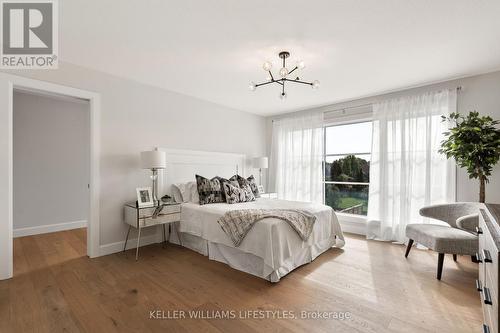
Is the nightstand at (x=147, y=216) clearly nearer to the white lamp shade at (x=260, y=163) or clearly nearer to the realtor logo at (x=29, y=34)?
the realtor logo at (x=29, y=34)

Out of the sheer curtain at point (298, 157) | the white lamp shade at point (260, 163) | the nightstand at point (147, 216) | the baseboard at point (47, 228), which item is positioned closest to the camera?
the nightstand at point (147, 216)

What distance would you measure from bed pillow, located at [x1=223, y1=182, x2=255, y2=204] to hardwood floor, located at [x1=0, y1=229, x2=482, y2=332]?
986mm

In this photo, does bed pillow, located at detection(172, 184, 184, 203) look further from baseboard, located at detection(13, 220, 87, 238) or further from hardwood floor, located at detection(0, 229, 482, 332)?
baseboard, located at detection(13, 220, 87, 238)

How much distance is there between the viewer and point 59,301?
2.10 m

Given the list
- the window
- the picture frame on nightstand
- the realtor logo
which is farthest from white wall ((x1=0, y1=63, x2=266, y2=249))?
the window

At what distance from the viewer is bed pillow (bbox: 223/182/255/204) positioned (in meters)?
3.71

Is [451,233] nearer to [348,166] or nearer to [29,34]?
[348,166]

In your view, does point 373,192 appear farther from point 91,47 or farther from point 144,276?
point 91,47

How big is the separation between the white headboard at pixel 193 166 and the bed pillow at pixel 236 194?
2.59 feet

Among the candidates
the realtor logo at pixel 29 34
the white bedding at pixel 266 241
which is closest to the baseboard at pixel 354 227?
the white bedding at pixel 266 241

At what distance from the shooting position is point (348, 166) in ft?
15.5

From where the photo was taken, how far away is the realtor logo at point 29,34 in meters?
2.02

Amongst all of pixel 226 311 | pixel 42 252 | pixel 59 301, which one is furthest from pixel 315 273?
pixel 42 252

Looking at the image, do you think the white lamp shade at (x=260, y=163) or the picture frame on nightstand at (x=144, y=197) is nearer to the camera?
the picture frame on nightstand at (x=144, y=197)
